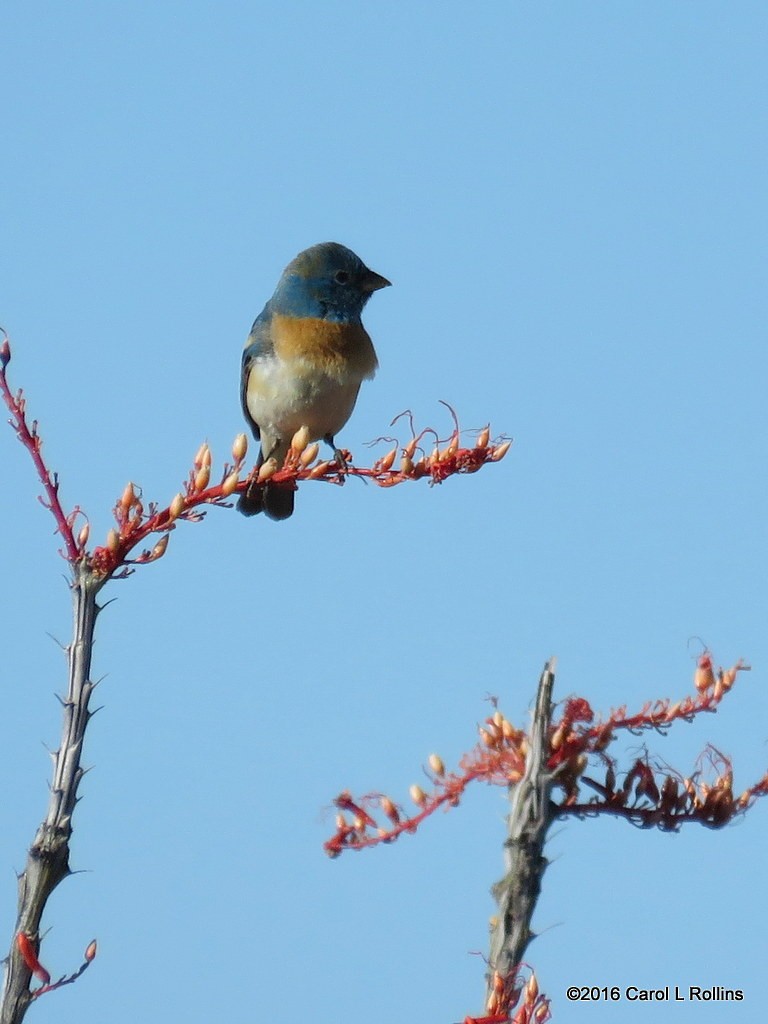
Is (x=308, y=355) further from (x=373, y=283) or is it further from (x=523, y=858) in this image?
Answer: (x=523, y=858)

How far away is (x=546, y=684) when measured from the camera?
109 inches

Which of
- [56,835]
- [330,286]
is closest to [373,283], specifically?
[330,286]

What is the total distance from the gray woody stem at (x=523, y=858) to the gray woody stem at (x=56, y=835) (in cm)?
95

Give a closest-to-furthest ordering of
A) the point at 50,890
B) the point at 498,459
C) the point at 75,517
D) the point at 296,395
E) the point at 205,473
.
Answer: the point at 50,890, the point at 75,517, the point at 205,473, the point at 498,459, the point at 296,395

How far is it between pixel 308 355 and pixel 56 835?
18.7 feet

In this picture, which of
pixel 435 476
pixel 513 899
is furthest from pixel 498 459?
pixel 513 899

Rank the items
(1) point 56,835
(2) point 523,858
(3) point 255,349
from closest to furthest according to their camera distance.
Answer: (2) point 523,858 → (1) point 56,835 → (3) point 255,349

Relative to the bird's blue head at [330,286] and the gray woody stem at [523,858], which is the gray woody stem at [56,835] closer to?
the gray woody stem at [523,858]

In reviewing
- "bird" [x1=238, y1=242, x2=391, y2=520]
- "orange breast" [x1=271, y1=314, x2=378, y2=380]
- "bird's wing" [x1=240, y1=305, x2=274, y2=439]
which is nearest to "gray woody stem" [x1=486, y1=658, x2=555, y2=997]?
"bird" [x1=238, y1=242, x2=391, y2=520]

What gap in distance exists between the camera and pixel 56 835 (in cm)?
292

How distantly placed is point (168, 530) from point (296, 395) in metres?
5.12

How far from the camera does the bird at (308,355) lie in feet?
27.5

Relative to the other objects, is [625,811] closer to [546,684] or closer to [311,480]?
[546,684]

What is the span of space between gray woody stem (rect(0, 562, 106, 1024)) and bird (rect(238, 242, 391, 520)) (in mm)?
5163
